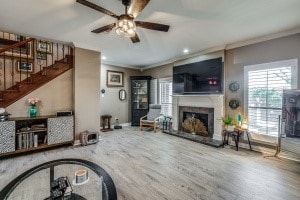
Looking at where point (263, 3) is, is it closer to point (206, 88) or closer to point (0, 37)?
point (206, 88)

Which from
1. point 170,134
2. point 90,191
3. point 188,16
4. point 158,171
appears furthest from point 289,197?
point 170,134

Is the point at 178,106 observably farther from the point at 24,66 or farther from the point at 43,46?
the point at 24,66

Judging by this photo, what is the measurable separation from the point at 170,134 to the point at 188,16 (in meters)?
3.64

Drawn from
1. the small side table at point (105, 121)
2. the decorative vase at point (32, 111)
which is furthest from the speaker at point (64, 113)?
the small side table at point (105, 121)

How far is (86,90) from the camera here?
4348 mm

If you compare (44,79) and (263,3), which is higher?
(263,3)

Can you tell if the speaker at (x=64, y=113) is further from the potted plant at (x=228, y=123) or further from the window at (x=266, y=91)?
the window at (x=266, y=91)

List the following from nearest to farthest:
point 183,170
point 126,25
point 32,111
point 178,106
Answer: point 126,25 < point 183,170 < point 32,111 < point 178,106

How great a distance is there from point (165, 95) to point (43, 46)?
4.28m

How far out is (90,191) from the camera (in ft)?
6.86

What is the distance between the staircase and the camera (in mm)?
3662

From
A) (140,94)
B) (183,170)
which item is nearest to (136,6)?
(183,170)

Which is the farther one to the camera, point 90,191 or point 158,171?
point 158,171

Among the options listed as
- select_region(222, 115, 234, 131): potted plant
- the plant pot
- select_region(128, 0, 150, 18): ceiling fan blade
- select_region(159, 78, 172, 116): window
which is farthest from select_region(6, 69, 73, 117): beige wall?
the plant pot
